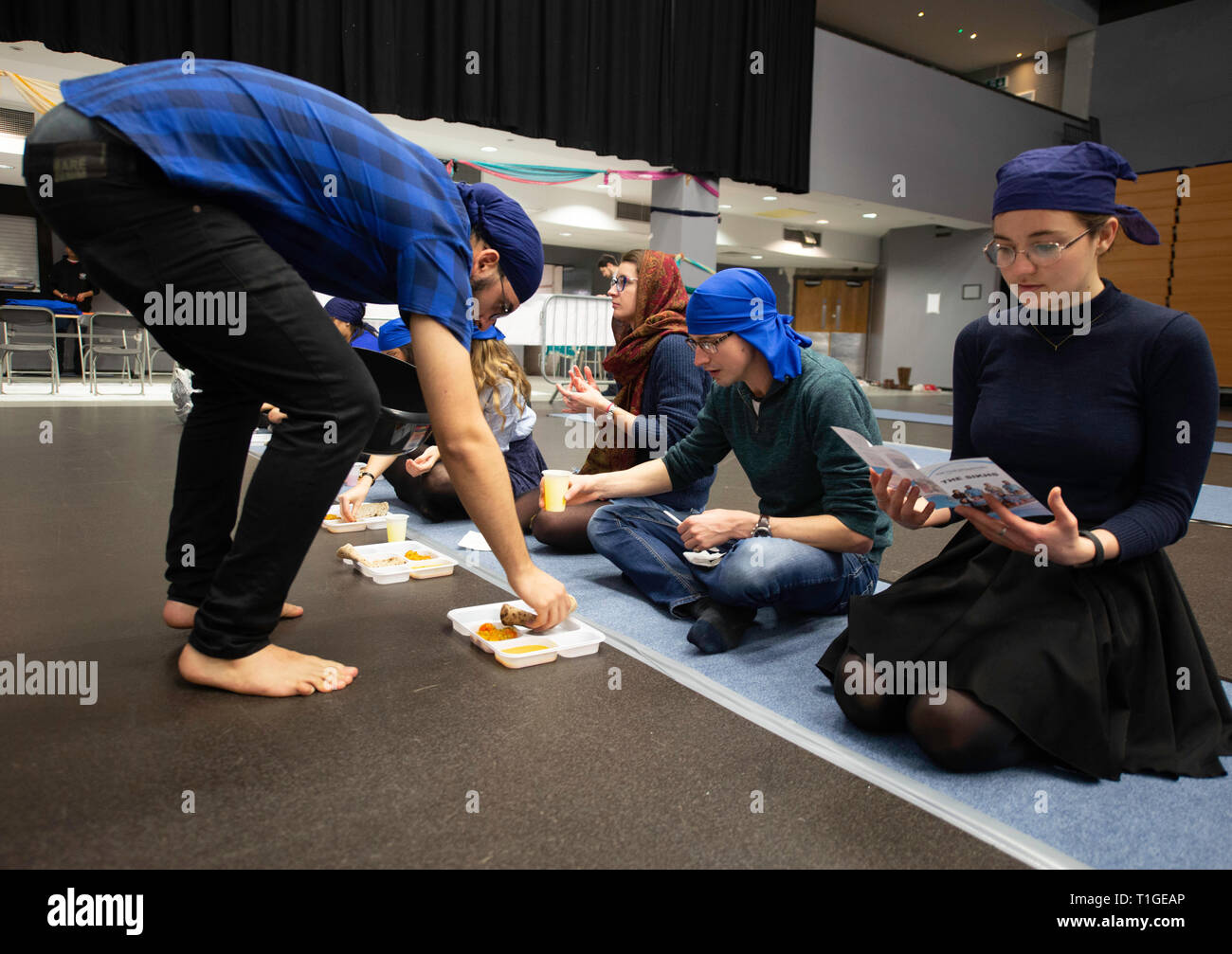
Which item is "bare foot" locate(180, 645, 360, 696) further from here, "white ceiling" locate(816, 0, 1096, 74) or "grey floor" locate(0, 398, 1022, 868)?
"white ceiling" locate(816, 0, 1096, 74)

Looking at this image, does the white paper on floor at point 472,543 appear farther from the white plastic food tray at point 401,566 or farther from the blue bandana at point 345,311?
the blue bandana at point 345,311

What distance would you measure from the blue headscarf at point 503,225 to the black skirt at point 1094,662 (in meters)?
0.99

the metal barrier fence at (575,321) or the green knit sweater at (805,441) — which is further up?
the metal barrier fence at (575,321)

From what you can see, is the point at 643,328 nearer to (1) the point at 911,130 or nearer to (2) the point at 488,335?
(2) the point at 488,335

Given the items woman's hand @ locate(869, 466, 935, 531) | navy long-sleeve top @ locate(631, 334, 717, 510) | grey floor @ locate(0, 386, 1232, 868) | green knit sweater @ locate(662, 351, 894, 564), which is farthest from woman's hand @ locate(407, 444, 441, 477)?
woman's hand @ locate(869, 466, 935, 531)

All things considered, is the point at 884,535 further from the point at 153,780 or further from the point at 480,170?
the point at 480,170

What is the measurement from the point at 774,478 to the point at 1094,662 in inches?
31.8

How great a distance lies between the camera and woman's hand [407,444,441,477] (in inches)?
Result: 111

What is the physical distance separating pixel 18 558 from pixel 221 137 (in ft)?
5.37

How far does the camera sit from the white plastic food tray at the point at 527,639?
1.62m

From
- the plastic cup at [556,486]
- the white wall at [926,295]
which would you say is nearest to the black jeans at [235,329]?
the plastic cup at [556,486]

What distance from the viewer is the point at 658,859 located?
101 cm

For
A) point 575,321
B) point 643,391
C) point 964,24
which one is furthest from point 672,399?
point 964,24
